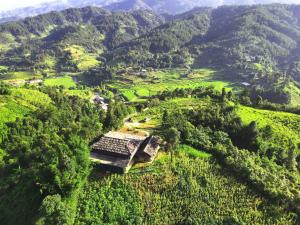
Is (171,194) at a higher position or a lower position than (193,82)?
higher

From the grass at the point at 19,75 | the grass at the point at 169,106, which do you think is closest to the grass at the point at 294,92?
the grass at the point at 169,106

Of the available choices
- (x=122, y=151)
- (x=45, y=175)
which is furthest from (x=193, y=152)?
(x=45, y=175)

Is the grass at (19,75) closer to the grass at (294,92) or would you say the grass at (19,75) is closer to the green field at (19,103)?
the green field at (19,103)

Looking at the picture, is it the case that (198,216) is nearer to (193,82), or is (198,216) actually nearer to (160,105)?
(160,105)

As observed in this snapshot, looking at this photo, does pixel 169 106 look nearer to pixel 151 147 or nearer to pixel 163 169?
pixel 151 147

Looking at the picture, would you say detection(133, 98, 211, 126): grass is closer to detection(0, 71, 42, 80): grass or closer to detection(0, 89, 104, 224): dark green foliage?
detection(0, 89, 104, 224): dark green foliage

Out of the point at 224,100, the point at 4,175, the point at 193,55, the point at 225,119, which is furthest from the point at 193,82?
the point at 4,175

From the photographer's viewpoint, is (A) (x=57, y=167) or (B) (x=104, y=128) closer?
(A) (x=57, y=167)
